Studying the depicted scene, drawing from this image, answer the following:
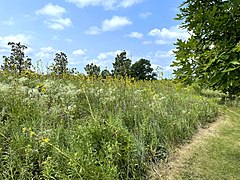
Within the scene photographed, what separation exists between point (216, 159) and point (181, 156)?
0.76 metres

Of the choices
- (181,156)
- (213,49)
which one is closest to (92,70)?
(181,156)

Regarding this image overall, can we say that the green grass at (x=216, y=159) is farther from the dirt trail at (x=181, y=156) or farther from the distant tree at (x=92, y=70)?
the distant tree at (x=92, y=70)

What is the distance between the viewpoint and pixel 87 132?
3.71m

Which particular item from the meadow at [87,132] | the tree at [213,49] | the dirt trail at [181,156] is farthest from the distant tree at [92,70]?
the tree at [213,49]

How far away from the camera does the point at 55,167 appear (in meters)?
3.29

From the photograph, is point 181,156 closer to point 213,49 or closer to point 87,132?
point 87,132

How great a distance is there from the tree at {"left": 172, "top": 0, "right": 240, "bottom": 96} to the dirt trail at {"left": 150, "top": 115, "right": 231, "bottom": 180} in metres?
1.37

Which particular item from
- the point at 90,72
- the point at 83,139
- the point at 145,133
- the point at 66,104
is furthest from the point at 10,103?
the point at 90,72

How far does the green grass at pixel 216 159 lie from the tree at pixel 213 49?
62.5 inches

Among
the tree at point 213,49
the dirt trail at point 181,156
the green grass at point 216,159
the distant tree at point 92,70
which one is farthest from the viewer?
the distant tree at point 92,70

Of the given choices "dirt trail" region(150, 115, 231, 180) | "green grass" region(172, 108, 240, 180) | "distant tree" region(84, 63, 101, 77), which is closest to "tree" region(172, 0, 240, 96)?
"dirt trail" region(150, 115, 231, 180)

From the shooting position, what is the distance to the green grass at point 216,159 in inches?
170

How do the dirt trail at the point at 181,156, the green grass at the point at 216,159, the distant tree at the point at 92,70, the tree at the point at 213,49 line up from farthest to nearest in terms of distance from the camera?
the distant tree at the point at 92,70, the green grass at the point at 216,159, the dirt trail at the point at 181,156, the tree at the point at 213,49

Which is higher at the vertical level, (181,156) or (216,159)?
(181,156)
